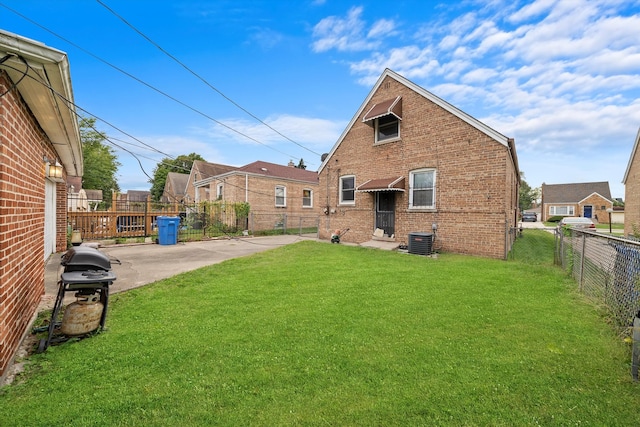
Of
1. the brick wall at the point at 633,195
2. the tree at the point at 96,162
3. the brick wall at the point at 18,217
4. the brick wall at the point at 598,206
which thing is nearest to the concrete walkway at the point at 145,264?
the brick wall at the point at 18,217

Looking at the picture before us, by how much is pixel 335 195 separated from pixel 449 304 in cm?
1021

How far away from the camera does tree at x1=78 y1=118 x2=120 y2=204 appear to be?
30.4m

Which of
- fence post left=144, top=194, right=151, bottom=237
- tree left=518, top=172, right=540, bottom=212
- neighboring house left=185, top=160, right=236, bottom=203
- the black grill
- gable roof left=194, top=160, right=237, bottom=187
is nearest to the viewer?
the black grill

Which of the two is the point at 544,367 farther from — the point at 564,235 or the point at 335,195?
the point at 335,195

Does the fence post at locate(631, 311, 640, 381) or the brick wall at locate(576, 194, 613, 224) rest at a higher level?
the brick wall at locate(576, 194, 613, 224)

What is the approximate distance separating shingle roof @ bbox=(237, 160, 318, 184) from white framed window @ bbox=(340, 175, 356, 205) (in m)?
9.40

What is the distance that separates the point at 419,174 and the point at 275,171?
50.1 feet

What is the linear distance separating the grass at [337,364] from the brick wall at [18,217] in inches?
24.7

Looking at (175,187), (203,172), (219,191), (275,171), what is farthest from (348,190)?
(175,187)

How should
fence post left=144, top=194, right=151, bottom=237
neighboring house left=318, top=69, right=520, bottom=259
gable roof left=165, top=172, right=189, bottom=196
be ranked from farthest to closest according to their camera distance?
gable roof left=165, top=172, right=189, bottom=196 < fence post left=144, top=194, right=151, bottom=237 < neighboring house left=318, top=69, right=520, bottom=259

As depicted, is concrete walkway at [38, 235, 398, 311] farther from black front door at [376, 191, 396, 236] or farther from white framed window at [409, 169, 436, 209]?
white framed window at [409, 169, 436, 209]

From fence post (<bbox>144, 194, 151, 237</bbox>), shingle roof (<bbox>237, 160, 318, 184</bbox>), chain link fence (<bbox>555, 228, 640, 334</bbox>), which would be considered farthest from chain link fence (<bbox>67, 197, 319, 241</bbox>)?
chain link fence (<bbox>555, 228, 640, 334</bbox>)

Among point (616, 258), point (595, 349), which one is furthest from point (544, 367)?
point (616, 258)

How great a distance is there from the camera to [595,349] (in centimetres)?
315
